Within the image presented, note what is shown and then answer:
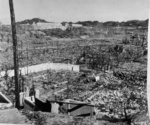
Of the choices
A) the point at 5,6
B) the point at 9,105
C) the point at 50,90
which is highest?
the point at 5,6

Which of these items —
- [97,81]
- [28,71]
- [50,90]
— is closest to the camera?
[50,90]

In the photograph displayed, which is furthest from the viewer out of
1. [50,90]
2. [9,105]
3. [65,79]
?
[65,79]

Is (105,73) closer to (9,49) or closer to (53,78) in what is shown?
(53,78)

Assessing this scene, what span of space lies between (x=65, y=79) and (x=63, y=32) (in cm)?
2170

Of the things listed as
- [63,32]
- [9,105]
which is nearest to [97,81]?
[9,105]

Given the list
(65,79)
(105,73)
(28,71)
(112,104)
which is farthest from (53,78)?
(112,104)

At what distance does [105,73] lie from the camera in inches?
515

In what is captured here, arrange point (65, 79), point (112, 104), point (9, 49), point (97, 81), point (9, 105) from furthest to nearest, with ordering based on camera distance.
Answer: point (9, 49) < point (65, 79) < point (97, 81) < point (112, 104) < point (9, 105)

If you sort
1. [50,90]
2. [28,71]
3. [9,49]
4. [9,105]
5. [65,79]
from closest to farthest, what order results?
1. [9,105]
2. [50,90]
3. [65,79]
4. [28,71]
5. [9,49]

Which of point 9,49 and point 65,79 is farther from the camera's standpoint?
point 9,49

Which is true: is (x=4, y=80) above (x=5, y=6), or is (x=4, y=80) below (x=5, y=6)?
below

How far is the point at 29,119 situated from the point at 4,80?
773 cm

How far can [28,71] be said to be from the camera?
13.7 m

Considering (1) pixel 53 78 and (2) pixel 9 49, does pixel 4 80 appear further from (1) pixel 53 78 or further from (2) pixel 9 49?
(2) pixel 9 49
